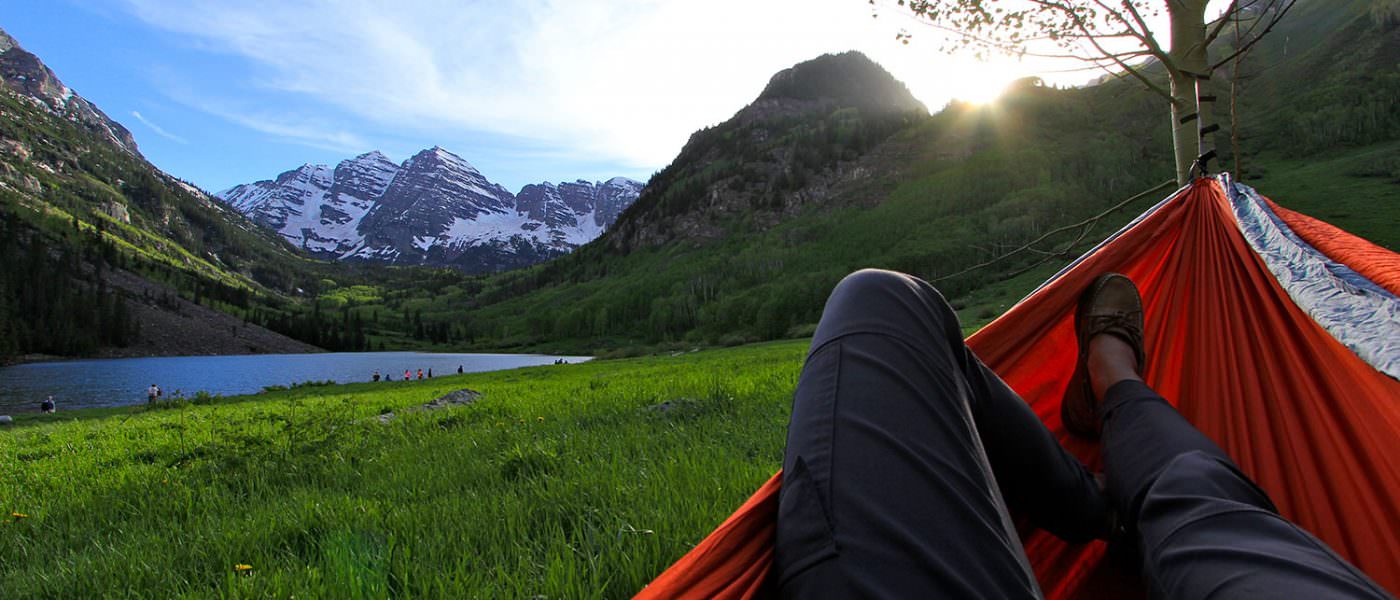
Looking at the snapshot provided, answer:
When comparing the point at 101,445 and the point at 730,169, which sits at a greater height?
the point at 730,169

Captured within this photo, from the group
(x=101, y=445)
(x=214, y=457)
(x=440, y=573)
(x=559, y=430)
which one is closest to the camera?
(x=440, y=573)

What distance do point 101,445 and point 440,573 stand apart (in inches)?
415

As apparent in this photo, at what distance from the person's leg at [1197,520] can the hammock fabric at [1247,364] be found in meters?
0.38

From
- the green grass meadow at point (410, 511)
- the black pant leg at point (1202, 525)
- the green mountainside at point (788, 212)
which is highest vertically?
the green mountainside at point (788, 212)

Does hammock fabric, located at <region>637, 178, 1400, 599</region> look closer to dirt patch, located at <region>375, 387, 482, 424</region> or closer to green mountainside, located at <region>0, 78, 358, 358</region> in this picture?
dirt patch, located at <region>375, 387, 482, 424</region>

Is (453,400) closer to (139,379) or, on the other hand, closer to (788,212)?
(139,379)

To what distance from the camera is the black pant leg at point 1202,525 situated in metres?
0.97

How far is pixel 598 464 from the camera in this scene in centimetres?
300

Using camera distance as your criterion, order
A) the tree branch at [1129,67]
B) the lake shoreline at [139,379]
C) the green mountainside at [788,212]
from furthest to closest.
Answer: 1. the green mountainside at [788,212]
2. the lake shoreline at [139,379]
3. the tree branch at [1129,67]

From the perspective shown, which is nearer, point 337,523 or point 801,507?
point 801,507

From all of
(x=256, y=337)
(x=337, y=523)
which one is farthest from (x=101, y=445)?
(x=256, y=337)

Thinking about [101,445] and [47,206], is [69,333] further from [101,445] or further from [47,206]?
[101,445]

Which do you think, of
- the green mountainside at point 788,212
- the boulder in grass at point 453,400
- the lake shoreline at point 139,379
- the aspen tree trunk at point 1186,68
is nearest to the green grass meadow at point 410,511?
the boulder in grass at point 453,400

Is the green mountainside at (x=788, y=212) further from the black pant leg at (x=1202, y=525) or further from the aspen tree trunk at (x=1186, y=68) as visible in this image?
the black pant leg at (x=1202, y=525)
